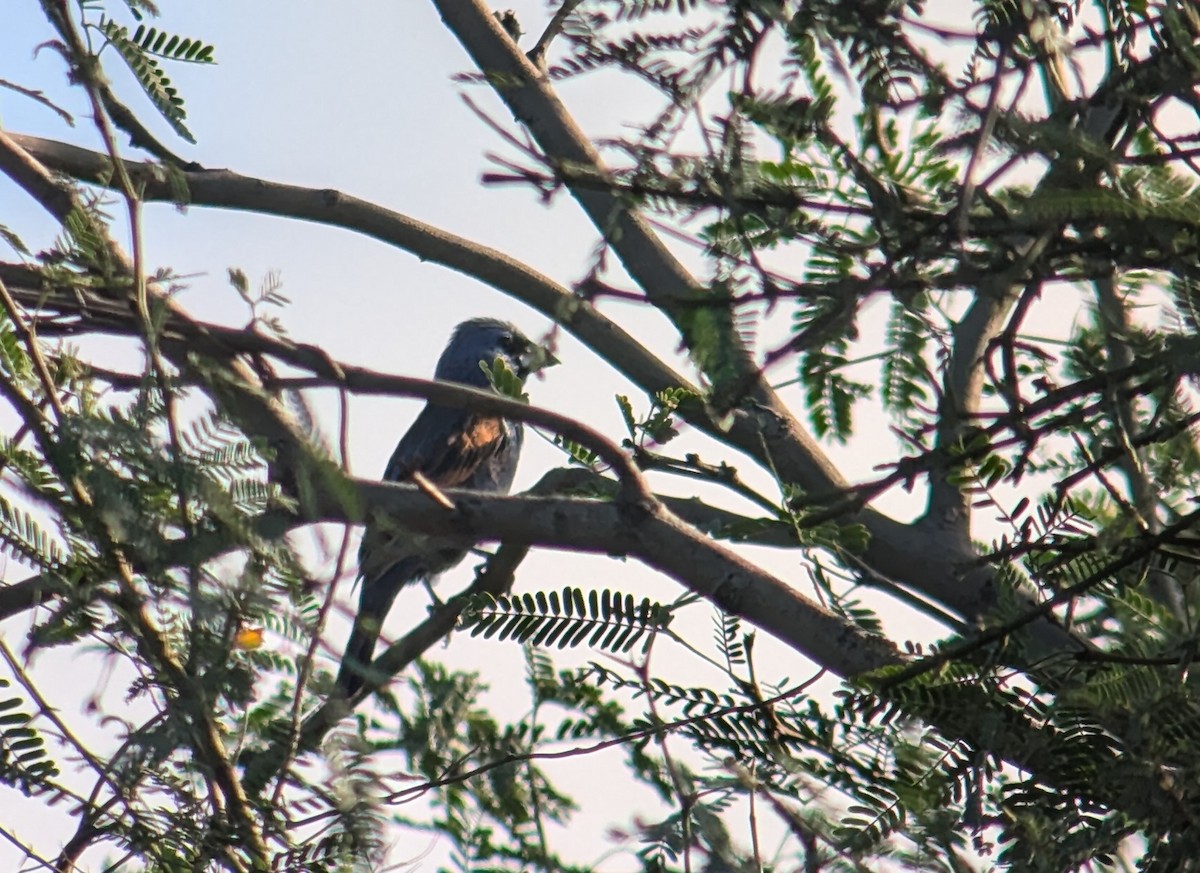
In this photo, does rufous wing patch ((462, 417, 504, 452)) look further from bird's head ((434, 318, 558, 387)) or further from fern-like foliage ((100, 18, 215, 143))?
fern-like foliage ((100, 18, 215, 143))

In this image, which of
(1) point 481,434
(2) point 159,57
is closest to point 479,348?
(1) point 481,434

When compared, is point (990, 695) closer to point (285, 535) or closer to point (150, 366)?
point (285, 535)

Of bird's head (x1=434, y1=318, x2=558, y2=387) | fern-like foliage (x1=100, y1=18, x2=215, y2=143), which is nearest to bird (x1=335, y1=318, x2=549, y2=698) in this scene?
bird's head (x1=434, y1=318, x2=558, y2=387)

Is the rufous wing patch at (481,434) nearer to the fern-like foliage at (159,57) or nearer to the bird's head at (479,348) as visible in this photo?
the bird's head at (479,348)

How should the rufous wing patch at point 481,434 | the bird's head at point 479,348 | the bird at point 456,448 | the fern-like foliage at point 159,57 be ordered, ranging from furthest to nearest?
the bird's head at point 479,348 < the rufous wing patch at point 481,434 < the bird at point 456,448 < the fern-like foliage at point 159,57

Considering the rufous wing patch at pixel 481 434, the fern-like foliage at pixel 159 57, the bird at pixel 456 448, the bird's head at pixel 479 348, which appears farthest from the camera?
the bird's head at pixel 479 348

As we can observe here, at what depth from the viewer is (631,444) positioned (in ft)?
12.9

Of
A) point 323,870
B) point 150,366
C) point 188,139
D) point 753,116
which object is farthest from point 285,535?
point 188,139

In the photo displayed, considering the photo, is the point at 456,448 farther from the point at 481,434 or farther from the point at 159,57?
the point at 159,57

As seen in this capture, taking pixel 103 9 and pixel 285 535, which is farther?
pixel 103 9

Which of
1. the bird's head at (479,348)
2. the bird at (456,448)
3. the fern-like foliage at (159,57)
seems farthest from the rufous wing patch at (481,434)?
the fern-like foliage at (159,57)

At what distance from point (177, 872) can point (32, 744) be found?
14.6 inches

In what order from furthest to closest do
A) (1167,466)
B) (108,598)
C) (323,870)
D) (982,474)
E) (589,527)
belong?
(589,527) → (982,474) → (1167,466) → (323,870) → (108,598)

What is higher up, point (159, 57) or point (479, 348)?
point (479, 348)
